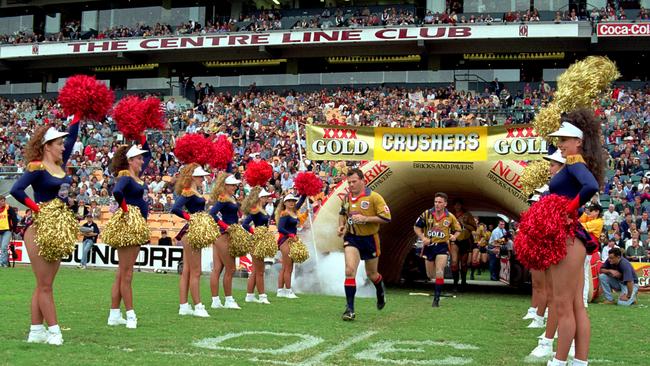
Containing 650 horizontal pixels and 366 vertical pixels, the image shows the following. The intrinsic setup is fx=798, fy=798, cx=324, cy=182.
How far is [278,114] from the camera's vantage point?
109 feet

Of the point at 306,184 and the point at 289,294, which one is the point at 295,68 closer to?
the point at 306,184

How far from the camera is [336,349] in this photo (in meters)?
7.56

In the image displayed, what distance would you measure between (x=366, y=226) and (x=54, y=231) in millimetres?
4561

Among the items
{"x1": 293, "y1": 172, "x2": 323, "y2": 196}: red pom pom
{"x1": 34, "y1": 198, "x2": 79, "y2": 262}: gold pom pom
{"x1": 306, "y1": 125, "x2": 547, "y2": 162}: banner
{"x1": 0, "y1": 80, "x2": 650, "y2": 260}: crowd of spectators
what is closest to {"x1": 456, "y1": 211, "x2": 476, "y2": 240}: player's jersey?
{"x1": 306, "y1": 125, "x2": 547, "y2": 162}: banner

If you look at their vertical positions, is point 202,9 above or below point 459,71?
above

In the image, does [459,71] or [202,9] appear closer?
[459,71]

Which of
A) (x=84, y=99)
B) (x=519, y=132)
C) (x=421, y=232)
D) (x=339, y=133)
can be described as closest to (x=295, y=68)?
(x=339, y=133)

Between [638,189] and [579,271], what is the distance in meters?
17.4

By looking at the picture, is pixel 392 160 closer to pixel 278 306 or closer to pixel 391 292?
pixel 391 292

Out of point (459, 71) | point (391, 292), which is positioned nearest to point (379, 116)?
point (459, 71)

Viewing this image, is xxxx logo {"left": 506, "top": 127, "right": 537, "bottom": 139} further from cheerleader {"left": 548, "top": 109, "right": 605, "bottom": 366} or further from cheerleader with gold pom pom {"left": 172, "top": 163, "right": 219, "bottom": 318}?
cheerleader {"left": 548, "top": 109, "right": 605, "bottom": 366}

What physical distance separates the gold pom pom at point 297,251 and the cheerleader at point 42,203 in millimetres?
6340

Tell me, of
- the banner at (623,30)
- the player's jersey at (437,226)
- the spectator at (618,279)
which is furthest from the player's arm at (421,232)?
the banner at (623,30)

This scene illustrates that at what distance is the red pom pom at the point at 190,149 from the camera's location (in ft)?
33.9
